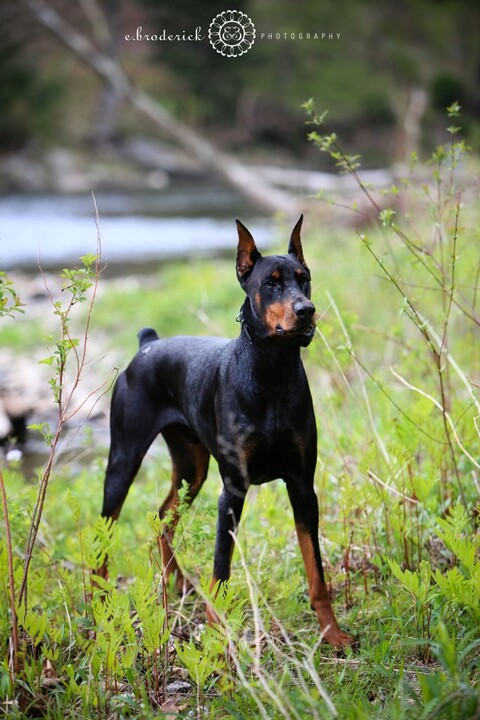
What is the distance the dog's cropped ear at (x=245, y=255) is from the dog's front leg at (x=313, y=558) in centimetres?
74

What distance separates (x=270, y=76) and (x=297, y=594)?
103ft

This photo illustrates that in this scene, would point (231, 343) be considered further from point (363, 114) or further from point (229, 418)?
point (363, 114)

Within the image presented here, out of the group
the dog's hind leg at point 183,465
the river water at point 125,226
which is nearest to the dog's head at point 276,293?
Result: the dog's hind leg at point 183,465

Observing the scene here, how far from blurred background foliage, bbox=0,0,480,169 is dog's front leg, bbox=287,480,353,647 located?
1958 centimetres

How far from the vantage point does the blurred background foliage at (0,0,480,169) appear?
2520cm

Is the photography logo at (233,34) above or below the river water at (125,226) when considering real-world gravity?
above

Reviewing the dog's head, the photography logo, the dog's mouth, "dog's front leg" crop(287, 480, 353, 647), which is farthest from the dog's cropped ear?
the photography logo

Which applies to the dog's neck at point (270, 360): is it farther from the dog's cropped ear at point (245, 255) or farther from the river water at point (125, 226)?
the river water at point (125, 226)

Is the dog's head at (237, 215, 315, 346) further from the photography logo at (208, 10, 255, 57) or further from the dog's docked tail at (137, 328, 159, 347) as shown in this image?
the photography logo at (208, 10, 255, 57)

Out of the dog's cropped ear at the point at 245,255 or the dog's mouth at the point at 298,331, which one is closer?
the dog's mouth at the point at 298,331

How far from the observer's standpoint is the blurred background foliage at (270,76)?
25203 mm

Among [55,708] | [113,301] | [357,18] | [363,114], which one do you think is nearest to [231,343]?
[55,708]

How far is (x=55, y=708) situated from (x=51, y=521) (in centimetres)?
191

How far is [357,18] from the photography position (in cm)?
3759
